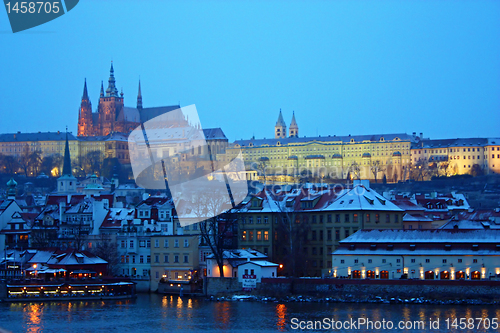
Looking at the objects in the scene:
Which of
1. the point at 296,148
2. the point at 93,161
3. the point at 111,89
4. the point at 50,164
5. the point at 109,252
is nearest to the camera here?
the point at 109,252

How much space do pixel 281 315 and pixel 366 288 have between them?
5.38 metres

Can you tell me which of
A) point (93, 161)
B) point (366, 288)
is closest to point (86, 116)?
point (93, 161)

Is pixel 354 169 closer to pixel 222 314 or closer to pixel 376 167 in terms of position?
pixel 376 167

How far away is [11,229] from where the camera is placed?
4950cm

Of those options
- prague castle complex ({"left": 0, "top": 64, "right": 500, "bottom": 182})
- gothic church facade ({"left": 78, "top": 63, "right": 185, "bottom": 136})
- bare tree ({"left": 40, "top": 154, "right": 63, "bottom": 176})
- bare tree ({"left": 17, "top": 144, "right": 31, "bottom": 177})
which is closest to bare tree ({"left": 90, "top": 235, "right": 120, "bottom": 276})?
prague castle complex ({"left": 0, "top": 64, "right": 500, "bottom": 182})

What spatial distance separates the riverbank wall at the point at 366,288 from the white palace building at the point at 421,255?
1537 millimetres

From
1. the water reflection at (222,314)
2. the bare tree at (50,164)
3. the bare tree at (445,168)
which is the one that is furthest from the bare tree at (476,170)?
the water reflection at (222,314)

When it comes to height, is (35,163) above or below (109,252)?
above

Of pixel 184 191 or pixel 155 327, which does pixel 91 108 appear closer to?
pixel 184 191

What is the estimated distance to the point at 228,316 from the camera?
3212 centimetres

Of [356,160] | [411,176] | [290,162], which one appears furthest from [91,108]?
[411,176]

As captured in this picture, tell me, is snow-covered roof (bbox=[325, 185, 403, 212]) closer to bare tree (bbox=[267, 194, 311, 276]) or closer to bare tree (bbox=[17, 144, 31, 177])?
bare tree (bbox=[267, 194, 311, 276])

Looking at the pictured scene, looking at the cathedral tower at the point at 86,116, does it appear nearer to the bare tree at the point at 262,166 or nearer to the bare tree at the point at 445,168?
the bare tree at the point at 262,166

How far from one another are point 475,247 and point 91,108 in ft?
474
